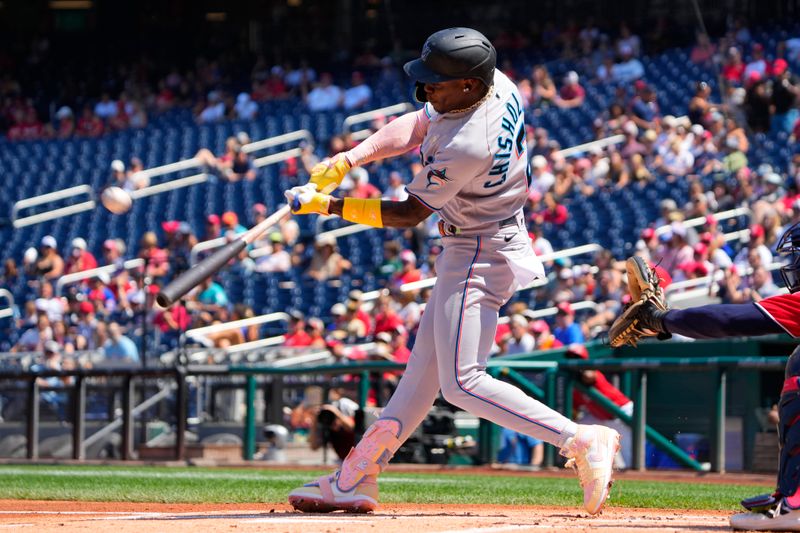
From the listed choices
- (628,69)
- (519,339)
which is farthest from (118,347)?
(628,69)

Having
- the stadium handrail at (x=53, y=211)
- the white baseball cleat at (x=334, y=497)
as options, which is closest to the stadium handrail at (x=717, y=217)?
the white baseball cleat at (x=334, y=497)

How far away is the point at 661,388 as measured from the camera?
9.16m

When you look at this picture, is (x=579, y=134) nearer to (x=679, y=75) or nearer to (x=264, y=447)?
(x=679, y=75)

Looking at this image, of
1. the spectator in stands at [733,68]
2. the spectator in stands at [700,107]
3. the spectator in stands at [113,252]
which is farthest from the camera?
the spectator in stands at [733,68]

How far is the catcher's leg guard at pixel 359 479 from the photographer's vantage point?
4.76 m

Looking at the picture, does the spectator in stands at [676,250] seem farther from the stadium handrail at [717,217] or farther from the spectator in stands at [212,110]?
the spectator in stands at [212,110]

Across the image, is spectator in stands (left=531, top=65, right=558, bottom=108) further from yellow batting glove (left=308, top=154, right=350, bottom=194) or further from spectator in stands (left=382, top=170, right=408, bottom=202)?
yellow batting glove (left=308, top=154, right=350, bottom=194)

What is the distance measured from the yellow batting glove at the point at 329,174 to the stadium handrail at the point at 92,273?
1041cm

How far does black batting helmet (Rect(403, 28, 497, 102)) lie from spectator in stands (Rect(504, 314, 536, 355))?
6536 mm

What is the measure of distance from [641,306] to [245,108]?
738 inches

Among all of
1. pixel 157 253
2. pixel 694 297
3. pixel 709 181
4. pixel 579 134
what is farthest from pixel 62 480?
pixel 579 134

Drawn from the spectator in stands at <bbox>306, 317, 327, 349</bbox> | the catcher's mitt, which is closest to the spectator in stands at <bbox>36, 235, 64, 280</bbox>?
the spectator in stands at <bbox>306, 317, 327, 349</bbox>

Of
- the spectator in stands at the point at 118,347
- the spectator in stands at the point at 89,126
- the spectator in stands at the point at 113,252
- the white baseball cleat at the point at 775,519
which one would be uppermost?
the spectator in stands at the point at 89,126

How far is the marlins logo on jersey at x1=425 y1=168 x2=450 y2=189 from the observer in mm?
4395
